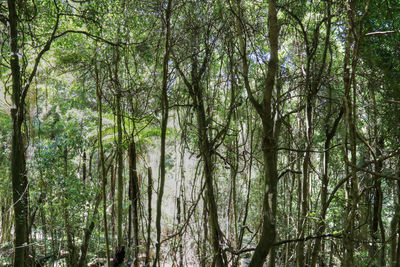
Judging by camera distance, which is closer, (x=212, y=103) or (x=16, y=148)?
(x=16, y=148)

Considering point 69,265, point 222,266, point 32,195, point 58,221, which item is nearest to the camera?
point 222,266

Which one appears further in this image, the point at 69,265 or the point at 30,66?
the point at 69,265

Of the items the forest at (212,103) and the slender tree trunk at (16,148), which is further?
the slender tree trunk at (16,148)

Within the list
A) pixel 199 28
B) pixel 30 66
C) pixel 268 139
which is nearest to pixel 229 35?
pixel 199 28

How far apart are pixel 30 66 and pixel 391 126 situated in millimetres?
3942

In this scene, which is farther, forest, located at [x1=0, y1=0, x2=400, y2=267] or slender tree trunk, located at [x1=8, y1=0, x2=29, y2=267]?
slender tree trunk, located at [x1=8, y1=0, x2=29, y2=267]

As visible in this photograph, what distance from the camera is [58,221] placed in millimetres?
4105

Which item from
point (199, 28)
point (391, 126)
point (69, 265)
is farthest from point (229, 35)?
point (69, 265)

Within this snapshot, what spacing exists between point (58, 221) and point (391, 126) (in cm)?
377

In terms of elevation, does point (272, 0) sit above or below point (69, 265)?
above

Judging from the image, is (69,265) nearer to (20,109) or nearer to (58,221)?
(58,221)

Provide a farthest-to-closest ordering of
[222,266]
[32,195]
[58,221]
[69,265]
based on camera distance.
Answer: [69,265], [58,221], [32,195], [222,266]

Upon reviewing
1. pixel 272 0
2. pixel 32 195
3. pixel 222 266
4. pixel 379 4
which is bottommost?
pixel 222 266

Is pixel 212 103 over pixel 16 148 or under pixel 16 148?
over
